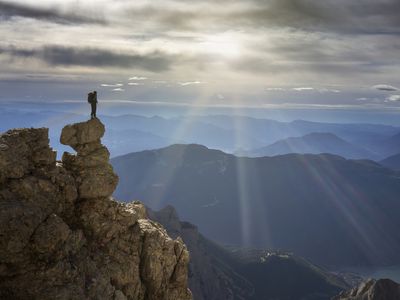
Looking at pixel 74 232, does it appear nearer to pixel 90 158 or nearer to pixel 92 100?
pixel 90 158

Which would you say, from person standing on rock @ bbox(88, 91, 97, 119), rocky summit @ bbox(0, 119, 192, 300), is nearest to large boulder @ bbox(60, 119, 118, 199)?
rocky summit @ bbox(0, 119, 192, 300)

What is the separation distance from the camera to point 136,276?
148ft

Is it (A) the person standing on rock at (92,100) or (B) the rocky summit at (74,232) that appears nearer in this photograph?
(B) the rocky summit at (74,232)

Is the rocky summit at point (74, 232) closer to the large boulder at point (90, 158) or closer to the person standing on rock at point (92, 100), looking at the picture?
the large boulder at point (90, 158)

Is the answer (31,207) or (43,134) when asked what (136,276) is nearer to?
(31,207)

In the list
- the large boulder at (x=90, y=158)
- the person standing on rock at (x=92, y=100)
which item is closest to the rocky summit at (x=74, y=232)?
the large boulder at (x=90, y=158)

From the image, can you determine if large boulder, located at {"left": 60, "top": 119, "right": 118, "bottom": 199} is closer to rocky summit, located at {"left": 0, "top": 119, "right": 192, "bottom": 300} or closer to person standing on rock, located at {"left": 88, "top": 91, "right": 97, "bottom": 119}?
rocky summit, located at {"left": 0, "top": 119, "right": 192, "bottom": 300}

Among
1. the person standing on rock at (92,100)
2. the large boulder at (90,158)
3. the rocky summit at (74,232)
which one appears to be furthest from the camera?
the person standing on rock at (92,100)

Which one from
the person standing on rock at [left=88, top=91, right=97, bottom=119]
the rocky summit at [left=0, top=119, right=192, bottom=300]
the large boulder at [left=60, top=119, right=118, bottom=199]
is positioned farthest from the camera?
the person standing on rock at [left=88, top=91, right=97, bottom=119]

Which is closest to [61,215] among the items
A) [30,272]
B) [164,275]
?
[30,272]

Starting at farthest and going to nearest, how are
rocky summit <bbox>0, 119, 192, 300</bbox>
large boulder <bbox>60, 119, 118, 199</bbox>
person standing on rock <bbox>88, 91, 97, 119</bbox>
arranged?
person standing on rock <bbox>88, 91, 97, 119</bbox>, large boulder <bbox>60, 119, 118, 199</bbox>, rocky summit <bbox>0, 119, 192, 300</bbox>

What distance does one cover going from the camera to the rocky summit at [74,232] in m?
36.1

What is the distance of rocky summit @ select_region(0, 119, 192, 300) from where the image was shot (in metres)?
36.1

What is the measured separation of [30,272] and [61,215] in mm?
8051
